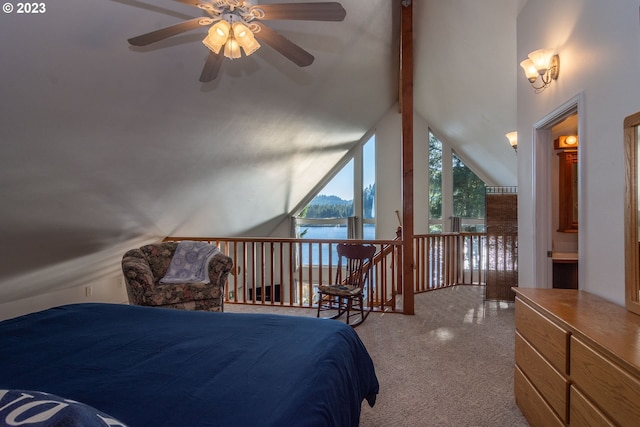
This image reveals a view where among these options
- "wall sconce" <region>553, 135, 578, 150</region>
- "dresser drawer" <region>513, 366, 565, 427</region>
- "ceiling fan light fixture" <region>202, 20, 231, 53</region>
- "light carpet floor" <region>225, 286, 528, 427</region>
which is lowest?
"light carpet floor" <region>225, 286, 528, 427</region>

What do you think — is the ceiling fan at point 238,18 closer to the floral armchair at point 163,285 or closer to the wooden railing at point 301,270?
the floral armchair at point 163,285

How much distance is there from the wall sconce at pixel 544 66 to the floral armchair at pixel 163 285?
325cm

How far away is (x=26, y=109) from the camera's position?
6.69 feet

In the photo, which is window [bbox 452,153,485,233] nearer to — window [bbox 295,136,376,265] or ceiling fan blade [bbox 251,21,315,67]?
window [bbox 295,136,376,265]

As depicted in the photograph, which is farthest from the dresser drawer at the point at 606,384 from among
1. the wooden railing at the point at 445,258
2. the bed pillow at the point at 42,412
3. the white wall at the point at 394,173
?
the white wall at the point at 394,173

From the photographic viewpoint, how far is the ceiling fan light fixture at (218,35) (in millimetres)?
1717

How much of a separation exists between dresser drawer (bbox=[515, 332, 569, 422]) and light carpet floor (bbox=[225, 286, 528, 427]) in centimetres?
33

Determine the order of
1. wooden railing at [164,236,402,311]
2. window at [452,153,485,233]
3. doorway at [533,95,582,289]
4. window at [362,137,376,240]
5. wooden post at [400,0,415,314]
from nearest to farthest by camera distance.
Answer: doorway at [533,95,582,289], wooden post at [400,0,415,314], wooden railing at [164,236,402,311], window at [452,153,485,233], window at [362,137,376,240]

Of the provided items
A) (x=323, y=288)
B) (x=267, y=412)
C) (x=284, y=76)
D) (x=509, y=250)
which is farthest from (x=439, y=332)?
(x=284, y=76)

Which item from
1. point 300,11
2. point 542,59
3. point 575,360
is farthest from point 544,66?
point 575,360

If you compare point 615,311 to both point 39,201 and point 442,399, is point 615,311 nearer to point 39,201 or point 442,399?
point 442,399

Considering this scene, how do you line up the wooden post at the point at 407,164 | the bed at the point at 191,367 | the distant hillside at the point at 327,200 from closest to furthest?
the bed at the point at 191,367 < the wooden post at the point at 407,164 < the distant hillside at the point at 327,200

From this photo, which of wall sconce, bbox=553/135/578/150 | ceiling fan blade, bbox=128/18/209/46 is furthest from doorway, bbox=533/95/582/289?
ceiling fan blade, bbox=128/18/209/46

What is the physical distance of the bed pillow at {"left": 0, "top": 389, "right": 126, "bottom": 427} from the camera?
0.59 metres
